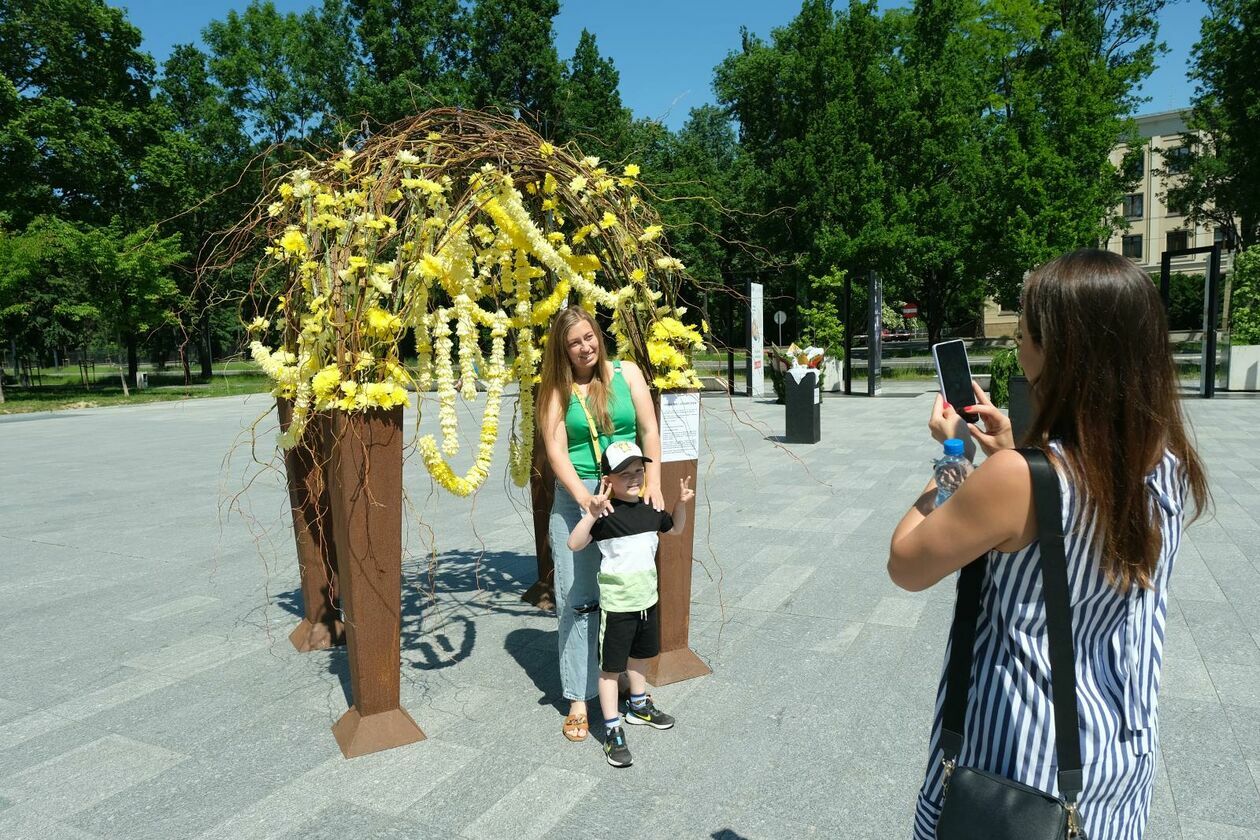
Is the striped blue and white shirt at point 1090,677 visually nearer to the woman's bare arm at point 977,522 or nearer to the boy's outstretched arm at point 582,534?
the woman's bare arm at point 977,522

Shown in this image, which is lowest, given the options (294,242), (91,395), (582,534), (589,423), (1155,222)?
(91,395)

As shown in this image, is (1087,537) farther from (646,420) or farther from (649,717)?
(649,717)

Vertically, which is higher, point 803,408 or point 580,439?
point 580,439

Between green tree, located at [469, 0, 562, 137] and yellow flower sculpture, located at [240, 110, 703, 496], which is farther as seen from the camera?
green tree, located at [469, 0, 562, 137]

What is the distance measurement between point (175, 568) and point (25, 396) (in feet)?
98.9

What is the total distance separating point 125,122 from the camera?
31281mm

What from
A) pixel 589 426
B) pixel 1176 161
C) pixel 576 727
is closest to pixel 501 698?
pixel 576 727

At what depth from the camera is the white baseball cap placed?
118 inches

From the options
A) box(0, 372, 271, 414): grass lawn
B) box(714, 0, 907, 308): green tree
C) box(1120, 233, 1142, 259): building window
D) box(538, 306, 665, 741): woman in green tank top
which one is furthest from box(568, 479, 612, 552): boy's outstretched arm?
box(1120, 233, 1142, 259): building window

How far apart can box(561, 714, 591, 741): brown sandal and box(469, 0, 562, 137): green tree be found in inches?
1371

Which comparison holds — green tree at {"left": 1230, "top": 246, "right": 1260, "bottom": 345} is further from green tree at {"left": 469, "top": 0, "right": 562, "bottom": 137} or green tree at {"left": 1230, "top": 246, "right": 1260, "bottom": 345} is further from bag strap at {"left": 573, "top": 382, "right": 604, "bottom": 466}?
green tree at {"left": 469, "top": 0, "right": 562, "bottom": 137}

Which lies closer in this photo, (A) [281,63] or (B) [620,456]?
(B) [620,456]

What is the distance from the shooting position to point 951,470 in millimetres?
1564

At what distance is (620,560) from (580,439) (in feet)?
1.74
